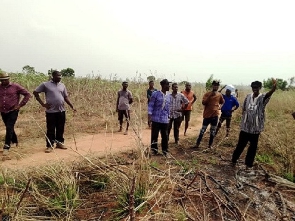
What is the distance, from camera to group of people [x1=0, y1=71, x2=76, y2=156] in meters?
5.59

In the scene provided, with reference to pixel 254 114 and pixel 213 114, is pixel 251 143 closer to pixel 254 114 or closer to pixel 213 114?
pixel 254 114

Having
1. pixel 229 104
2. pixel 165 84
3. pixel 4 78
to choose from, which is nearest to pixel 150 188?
pixel 165 84

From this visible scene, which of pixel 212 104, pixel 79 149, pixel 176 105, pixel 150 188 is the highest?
pixel 212 104

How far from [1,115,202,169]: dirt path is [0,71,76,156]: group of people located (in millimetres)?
253

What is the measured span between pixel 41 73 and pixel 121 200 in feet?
43.9

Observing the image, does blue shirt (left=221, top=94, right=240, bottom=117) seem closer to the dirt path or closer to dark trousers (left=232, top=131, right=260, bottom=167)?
the dirt path

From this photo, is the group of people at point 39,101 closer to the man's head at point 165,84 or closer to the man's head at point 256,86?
the man's head at point 165,84

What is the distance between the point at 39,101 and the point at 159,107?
2.45 m

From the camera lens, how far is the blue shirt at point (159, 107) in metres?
5.54

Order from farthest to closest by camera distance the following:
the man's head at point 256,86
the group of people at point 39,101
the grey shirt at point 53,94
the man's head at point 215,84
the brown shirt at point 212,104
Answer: the brown shirt at point 212,104 < the man's head at point 215,84 < the grey shirt at point 53,94 < the group of people at point 39,101 < the man's head at point 256,86

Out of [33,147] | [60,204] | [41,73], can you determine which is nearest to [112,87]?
[41,73]

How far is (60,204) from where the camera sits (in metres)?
3.30

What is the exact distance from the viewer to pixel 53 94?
5.94m

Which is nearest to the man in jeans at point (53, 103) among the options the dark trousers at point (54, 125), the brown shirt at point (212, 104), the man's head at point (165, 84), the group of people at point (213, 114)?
the dark trousers at point (54, 125)
